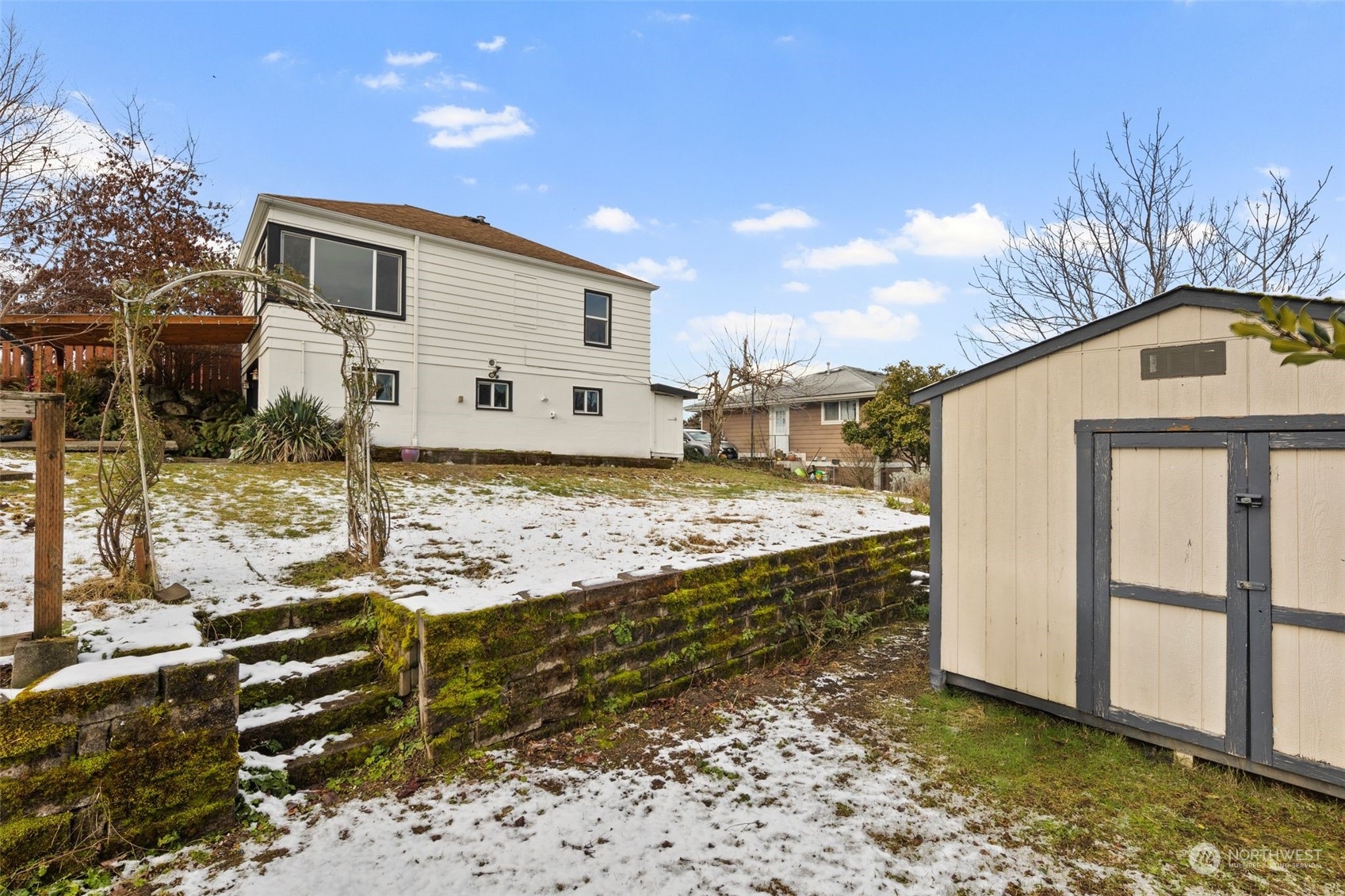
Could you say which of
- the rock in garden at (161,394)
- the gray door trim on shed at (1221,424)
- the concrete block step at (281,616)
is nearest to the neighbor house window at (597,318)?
the rock in garden at (161,394)

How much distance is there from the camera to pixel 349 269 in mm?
11344

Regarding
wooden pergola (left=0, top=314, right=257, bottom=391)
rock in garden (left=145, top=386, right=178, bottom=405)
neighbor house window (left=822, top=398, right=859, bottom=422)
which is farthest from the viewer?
neighbor house window (left=822, top=398, right=859, bottom=422)

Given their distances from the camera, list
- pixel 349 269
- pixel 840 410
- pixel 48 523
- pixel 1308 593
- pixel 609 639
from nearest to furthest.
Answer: pixel 48 523, pixel 1308 593, pixel 609 639, pixel 349 269, pixel 840 410

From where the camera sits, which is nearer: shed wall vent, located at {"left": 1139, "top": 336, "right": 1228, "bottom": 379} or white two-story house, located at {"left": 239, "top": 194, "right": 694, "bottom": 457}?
shed wall vent, located at {"left": 1139, "top": 336, "right": 1228, "bottom": 379}

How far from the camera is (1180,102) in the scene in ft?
29.5

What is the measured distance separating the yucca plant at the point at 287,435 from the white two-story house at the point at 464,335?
72 centimetres

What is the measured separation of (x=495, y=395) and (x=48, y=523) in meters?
10.2

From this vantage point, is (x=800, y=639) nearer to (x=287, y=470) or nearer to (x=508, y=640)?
(x=508, y=640)

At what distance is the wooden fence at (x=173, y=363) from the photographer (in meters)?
Answer: 11.0

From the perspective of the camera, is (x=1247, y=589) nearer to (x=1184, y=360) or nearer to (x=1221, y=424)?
(x=1221, y=424)

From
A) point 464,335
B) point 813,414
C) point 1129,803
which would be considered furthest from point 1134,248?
point 813,414

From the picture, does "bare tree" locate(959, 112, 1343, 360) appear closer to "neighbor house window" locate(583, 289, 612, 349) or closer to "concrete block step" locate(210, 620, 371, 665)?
"neighbor house window" locate(583, 289, 612, 349)

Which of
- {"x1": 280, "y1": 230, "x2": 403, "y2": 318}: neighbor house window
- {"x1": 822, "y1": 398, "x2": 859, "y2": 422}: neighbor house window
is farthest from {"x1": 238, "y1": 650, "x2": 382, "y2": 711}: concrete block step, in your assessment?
{"x1": 822, "y1": 398, "x2": 859, "y2": 422}: neighbor house window

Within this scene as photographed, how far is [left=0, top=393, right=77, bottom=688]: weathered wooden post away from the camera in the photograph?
274cm
